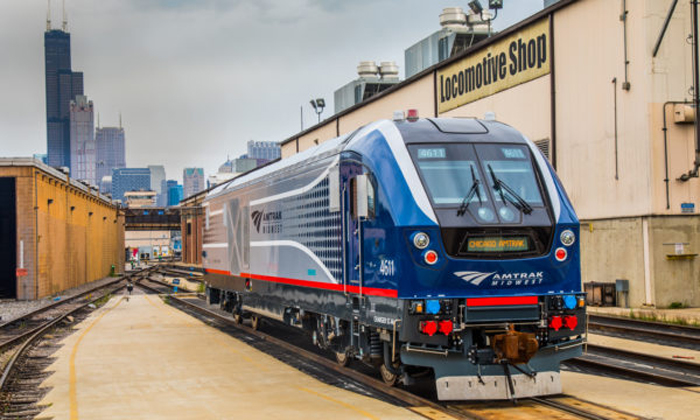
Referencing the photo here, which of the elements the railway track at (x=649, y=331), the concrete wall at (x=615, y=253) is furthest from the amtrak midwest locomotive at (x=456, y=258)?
the concrete wall at (x=615, y=253)

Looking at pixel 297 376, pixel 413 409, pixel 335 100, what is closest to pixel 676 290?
pixel 297 376

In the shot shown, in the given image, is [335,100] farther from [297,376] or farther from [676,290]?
[297,376]

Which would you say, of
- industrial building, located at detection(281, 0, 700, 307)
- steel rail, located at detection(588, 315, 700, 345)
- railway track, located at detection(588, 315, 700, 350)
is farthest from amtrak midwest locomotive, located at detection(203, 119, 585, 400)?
industrial building, located at detection(281, 0, 700, 307)

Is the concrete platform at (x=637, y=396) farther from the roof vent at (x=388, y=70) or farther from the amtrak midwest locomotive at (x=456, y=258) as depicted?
the roof vent at (x=388, y=70)

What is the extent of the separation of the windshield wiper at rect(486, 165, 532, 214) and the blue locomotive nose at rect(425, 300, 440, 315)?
1.69m

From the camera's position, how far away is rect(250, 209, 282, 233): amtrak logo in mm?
16078

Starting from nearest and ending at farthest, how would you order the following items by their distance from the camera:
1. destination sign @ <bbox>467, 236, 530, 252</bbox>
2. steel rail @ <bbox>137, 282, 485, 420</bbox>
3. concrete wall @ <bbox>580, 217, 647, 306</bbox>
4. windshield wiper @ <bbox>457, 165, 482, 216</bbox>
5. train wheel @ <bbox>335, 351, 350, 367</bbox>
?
steel rail @ <bbox>137, 282, 485, 420</bbox> → destination sign @ <bbox>467, 236, 530, 252</bbox> → windshield wiper @ <bbox>457, 165, 482, 216</bbox> → train wheel @ <bbox>335, 351, 350, 367</bbox> → concrete wall @ <bbox>580, 217, 647, 306</bbox>

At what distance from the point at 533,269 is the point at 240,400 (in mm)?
4354

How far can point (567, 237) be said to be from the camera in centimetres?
1041

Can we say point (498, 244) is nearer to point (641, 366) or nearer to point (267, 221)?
point (641, 366)

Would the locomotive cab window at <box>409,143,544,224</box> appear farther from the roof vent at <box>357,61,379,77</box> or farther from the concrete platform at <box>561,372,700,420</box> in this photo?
the roof vent at <box>357,61,379,77</box>

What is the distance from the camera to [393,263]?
10.1 meters

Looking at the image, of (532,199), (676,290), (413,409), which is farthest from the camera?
(676,290)

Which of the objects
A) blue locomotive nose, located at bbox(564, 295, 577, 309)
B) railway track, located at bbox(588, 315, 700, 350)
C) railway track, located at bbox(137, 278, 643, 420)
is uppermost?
blue locomotive nose, located at bbox(564, 295, 577, 309)
